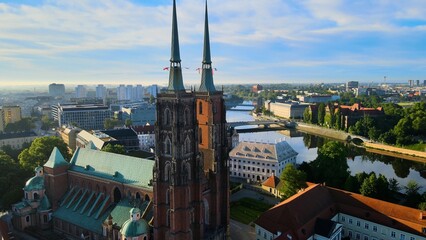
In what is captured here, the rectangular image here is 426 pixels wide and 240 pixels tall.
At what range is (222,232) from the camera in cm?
4472

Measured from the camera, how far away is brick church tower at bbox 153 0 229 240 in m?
37.7

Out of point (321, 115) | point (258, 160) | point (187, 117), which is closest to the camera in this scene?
point (187, 117)

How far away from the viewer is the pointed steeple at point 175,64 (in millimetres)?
38781

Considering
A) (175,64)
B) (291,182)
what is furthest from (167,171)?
(291,182)

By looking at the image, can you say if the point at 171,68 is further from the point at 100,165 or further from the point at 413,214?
the point at 413,214

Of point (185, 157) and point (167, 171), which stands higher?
point (185, 157)

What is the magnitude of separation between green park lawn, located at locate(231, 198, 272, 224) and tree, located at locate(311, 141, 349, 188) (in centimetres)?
1432

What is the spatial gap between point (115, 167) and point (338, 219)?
34.3 metres

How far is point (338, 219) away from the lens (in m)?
51.1

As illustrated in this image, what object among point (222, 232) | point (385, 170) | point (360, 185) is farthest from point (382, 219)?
point (385, 170)

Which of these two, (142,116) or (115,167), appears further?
(142,116)

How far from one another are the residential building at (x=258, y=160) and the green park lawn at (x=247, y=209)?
1377 cm

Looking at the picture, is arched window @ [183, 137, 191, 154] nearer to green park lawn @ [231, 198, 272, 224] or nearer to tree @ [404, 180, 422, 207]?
green park lawn @ [231, 198, 272, 224]

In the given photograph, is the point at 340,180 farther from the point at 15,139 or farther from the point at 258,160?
the point at 15,139
